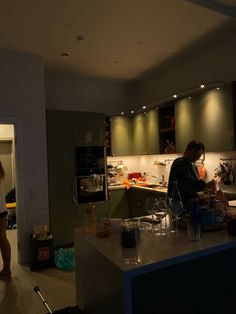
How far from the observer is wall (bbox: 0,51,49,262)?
353 centimetres

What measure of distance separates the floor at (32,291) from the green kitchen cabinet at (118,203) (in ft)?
4.95

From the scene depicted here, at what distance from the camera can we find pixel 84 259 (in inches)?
66.6

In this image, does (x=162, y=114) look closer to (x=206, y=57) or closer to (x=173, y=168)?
(x=206, y=57)

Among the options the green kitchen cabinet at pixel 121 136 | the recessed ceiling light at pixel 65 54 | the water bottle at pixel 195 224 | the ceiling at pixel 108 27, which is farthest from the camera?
the green kitchen cabinet at pixel 121 136

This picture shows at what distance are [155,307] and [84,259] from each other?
0.52 m

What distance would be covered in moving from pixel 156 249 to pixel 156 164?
143 inches

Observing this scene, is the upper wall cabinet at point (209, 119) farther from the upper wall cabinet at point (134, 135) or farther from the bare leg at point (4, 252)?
the bare leg at point (4, 252)

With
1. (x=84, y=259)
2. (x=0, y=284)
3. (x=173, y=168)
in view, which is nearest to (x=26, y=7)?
(x=173, y=168)

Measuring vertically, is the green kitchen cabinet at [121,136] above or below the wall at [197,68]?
below

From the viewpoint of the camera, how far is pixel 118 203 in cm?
469

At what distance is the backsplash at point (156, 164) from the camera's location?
148 inches

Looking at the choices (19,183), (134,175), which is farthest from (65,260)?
(134,175)

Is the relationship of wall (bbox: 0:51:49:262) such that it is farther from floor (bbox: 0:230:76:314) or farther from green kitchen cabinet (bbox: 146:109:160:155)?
green kitchen cabinet (bbox: 146:109:160:155)

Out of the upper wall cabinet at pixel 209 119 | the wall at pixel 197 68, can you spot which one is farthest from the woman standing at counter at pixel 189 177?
the wall at pixel 197 68
